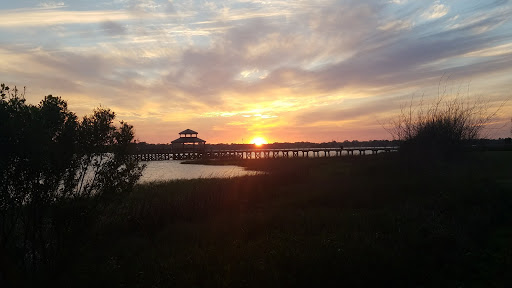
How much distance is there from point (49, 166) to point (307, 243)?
5810 millimetres

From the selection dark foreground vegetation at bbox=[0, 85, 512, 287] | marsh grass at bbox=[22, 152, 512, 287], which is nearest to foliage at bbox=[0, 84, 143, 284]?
dark foreground vegetation at bbox=[0, 85, 512, 287]

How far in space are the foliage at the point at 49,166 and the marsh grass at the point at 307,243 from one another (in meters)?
0.75

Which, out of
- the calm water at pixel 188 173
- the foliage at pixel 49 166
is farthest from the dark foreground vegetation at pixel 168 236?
the calm water at pixel 188 173

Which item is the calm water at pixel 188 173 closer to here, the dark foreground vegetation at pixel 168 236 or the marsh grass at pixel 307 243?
the marsh grass at pixel 307 243

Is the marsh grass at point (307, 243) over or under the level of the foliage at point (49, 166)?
under

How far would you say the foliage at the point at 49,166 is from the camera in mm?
6254

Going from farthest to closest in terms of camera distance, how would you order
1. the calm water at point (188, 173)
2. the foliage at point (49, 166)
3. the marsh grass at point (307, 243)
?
the calm water at point (188, 173) → the marsh grass at point (307, 243) → the foliage at point (49, 166)

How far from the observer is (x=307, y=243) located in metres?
7.93

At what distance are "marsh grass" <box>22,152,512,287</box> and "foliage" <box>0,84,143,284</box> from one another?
2.45ft

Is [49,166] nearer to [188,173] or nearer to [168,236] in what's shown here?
[168,236]

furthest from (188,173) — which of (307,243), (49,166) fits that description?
(49,166)

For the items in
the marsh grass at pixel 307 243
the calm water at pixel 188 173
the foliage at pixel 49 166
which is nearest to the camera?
the foliage at pixel 49 166

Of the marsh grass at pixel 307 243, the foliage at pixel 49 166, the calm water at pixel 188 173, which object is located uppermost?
the foliage at pixel 49 166

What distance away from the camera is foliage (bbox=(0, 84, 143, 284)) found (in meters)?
6.25
